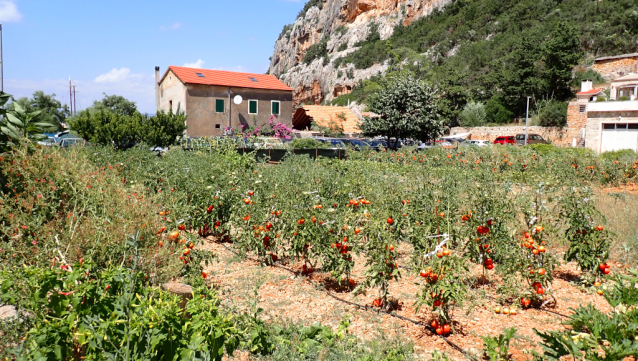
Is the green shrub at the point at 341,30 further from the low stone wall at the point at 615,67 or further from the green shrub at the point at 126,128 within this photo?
the green shrub at the point at 126,128

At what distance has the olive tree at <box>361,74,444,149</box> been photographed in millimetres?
20547

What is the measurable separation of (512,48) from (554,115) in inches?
636

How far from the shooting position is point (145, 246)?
4145mm

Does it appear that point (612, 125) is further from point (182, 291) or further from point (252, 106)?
point (182, 291)

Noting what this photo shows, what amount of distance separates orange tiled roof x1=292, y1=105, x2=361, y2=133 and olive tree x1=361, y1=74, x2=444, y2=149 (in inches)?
503

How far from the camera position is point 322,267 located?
4910 mm

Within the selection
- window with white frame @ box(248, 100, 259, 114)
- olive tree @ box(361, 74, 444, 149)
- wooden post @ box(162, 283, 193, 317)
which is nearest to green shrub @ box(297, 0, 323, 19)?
window with white frame @ box(248, 100, 259, 114)

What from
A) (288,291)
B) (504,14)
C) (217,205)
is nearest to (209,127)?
(217,205)

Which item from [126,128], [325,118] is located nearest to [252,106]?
[325,118]

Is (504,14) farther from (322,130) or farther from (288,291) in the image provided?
(288,291)

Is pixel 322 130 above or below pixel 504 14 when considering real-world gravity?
A: below

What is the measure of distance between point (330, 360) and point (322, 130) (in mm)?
31142

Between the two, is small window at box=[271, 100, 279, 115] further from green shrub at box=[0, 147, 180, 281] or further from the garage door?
green shrub at box=[0, 147, 180, 281]

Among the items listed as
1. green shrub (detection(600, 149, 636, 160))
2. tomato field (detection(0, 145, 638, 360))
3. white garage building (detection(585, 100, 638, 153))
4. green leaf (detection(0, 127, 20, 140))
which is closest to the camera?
tomato field (detection(0, 145, 638, 360))
